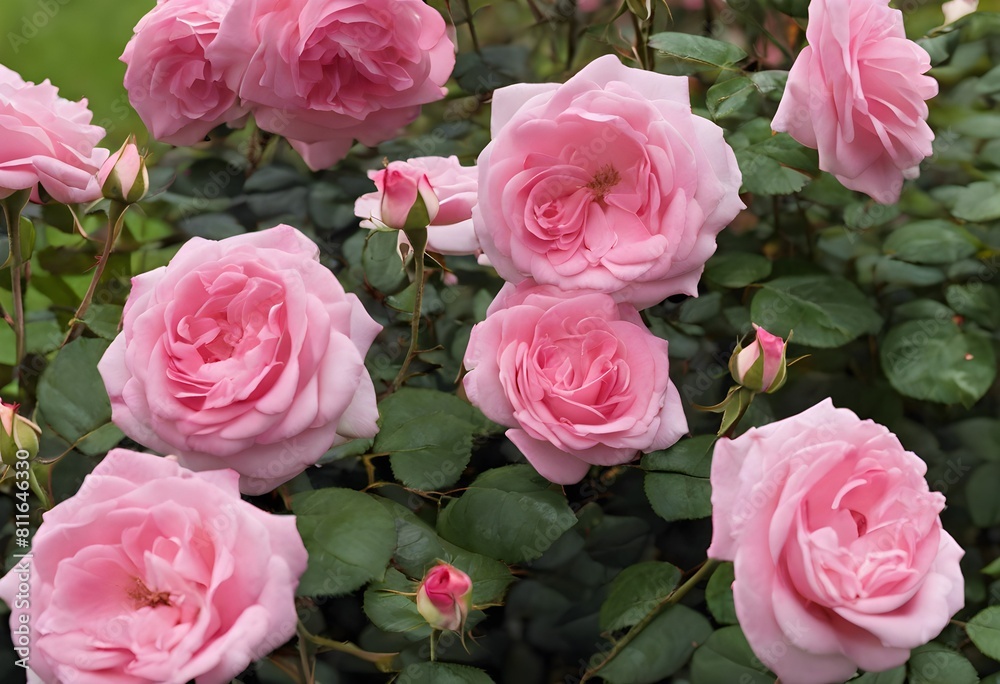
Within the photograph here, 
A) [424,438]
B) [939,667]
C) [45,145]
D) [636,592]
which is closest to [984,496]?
[939,667]

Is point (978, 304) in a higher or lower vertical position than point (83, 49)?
lower

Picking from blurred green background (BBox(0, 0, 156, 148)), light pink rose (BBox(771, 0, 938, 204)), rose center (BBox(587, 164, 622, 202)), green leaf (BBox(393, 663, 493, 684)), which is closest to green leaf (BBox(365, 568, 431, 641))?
green leaf (BBox(393, 663, 493, 684))

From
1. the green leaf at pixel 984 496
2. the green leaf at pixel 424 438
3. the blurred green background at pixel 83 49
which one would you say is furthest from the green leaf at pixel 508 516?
the blurred green background at pixel 83 49

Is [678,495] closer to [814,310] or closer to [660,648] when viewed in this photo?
[660,648]

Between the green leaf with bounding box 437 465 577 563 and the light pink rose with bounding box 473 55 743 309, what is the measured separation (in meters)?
0.12

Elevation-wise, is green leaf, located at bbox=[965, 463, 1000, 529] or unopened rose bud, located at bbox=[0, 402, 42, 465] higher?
unopened rose bud, located at bbox=[0, 402, 42, 465]

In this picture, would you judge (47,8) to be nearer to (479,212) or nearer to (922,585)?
(479,212)

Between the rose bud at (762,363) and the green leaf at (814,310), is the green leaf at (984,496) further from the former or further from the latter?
the rose bud at (762,363)

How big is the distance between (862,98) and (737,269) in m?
0.18

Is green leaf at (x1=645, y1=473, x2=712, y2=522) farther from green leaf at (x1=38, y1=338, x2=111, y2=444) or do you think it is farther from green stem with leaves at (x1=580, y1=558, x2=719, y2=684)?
green leaf at (x1=38, y1=338, x2=111, y2=444)

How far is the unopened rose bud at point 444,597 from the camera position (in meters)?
0.41

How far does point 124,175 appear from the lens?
1.69 feet

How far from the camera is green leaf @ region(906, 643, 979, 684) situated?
1.67ft

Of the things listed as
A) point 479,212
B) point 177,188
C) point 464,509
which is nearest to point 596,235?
point 479,212
